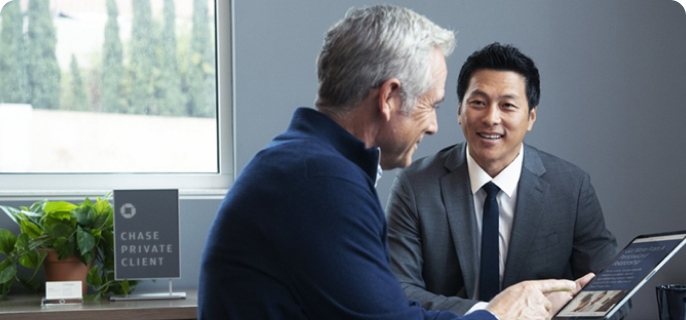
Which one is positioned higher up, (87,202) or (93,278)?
(87,202)

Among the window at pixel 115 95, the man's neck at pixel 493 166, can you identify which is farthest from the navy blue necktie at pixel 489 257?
the window at pixel 115 95

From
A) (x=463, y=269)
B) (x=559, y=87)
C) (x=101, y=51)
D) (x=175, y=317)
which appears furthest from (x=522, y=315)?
(x=101, y=51)

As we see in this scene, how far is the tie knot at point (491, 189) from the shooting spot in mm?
1955

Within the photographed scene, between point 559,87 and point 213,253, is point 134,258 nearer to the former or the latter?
point 213,253

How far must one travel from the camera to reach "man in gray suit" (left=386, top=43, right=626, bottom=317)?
6.29 feet

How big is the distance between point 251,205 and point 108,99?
180 centimetres

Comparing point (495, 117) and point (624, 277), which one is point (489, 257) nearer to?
point (495, 117)

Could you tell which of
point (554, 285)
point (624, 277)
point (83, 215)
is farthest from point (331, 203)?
point (83, 215)

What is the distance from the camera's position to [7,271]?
2.15m

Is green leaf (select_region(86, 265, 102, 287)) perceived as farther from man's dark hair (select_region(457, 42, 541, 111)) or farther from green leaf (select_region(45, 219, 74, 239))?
man's dark hair (select_region(457, 42, 541, 111))

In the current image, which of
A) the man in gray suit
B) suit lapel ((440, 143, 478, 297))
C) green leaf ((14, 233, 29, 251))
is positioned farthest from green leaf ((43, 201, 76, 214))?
suit lapel ((440, 143, 478, 297))

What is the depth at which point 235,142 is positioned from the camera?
8.15 ft

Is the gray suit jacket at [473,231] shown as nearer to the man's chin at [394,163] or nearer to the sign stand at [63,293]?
the man's chin at [394,163]

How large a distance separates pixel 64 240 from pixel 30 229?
0.14 m
